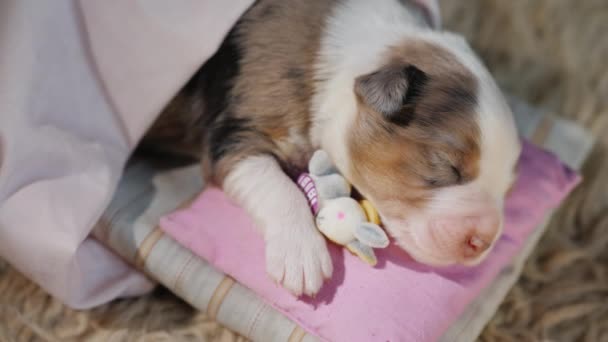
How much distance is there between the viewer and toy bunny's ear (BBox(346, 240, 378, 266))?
1865mm

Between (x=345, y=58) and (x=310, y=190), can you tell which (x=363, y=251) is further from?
(x=345, y=58)

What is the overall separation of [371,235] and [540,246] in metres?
1.19

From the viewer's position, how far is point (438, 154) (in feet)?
6.10

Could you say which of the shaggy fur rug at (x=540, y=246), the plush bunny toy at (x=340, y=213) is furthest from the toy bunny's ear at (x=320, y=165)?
the shaggy fur rug at (x=540, y=246)

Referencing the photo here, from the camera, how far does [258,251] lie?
1.96m

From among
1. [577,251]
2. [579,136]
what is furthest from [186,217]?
[579,136]

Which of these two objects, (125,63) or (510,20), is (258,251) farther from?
(510,20)

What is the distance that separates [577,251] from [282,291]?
1.38 m

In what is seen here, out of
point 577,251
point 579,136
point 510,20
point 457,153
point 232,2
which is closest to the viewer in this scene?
point 457,153

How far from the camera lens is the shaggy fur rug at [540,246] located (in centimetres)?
207

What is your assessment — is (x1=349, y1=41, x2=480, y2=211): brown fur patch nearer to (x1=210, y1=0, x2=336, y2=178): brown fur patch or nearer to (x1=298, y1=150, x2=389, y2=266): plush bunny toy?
(x1=298, y1=150, x2=389, y2=266): plush bunny toy

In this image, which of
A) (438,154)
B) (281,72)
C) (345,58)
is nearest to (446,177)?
(438,154)

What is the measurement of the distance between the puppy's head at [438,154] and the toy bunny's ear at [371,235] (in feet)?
0.28

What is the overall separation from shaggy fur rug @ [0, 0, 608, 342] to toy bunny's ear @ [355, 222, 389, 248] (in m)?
0.51
